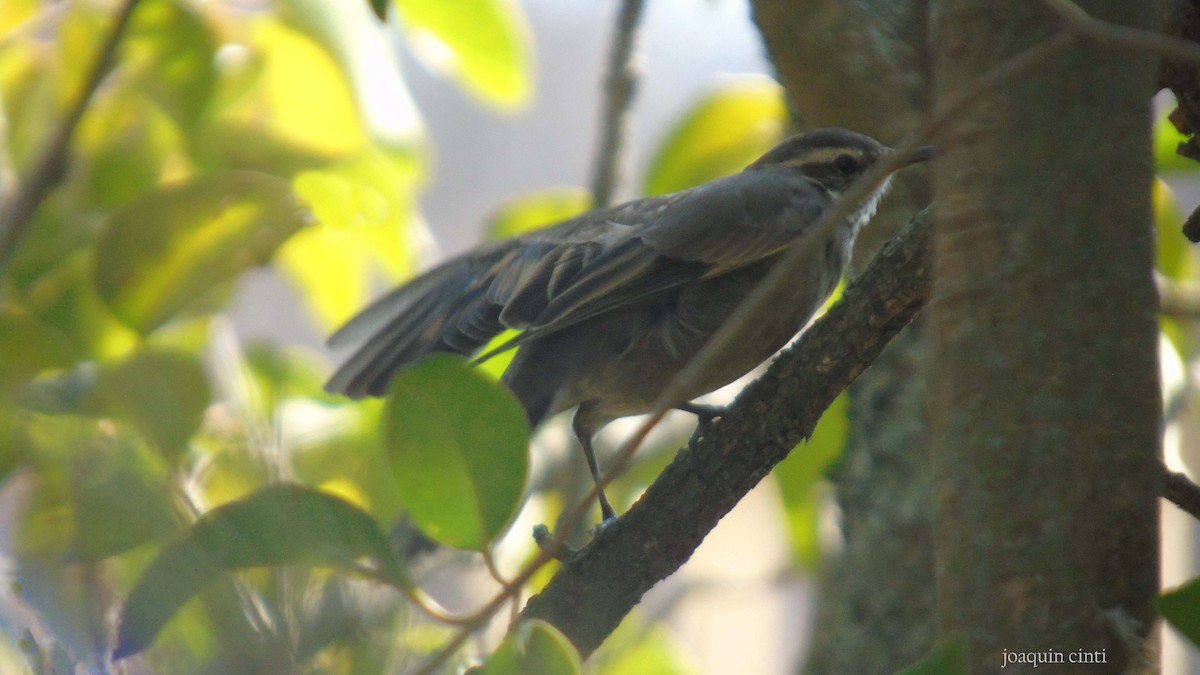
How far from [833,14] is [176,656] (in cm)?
147

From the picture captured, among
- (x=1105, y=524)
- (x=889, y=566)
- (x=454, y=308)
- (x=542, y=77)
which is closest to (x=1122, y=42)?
(x=1105, y=524)

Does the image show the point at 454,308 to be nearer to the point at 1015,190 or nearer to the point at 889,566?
the point at 889,566

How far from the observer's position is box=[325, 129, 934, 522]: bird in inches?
77.7

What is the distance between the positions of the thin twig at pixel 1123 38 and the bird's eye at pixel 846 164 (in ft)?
4.36

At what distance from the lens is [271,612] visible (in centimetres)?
70

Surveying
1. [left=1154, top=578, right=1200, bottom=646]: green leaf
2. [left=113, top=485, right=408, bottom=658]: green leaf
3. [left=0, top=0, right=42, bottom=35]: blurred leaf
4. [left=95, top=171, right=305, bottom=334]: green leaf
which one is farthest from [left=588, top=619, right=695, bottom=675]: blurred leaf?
[left=0, top=0, right=42, bottom=35]: blurred leaf

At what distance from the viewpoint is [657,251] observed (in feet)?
6.53

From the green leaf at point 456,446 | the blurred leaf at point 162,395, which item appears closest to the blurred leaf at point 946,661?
the green leaf at point 456,446

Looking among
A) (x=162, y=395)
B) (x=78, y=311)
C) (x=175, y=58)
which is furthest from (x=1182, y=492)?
(x=175, y=58)

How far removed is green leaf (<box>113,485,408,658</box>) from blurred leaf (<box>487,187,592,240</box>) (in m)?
1.94

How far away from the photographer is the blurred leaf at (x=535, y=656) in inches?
29.2

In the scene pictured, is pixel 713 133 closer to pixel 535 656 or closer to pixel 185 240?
pixel 185 240

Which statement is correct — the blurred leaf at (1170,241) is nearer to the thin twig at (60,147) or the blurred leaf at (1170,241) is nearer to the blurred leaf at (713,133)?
the blurred leaf at (713,133)

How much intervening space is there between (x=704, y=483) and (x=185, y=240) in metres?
0.81
